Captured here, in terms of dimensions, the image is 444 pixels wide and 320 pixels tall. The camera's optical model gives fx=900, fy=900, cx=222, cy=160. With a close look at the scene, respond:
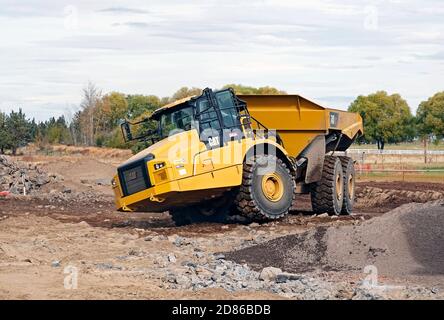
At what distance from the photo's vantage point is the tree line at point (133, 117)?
68.4 metres

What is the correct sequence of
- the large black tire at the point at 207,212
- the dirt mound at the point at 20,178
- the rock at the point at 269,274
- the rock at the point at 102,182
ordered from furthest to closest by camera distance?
the rock at the point at 102,182, the dirt mound at the point at 20,178, the large black tire at the point at 207,212, the rock at the point at 269,274

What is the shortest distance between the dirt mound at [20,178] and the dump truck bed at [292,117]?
15373 millimetres

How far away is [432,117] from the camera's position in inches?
2694

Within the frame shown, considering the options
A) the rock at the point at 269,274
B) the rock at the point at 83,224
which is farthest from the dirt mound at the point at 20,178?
the rock at the point at 269,274

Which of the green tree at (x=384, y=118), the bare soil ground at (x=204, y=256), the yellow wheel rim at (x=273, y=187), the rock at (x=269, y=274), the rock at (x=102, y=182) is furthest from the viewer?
the green tree at (x=384, y=118)

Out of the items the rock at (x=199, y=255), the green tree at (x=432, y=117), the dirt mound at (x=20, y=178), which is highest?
the green tree at (x=432, y=117)

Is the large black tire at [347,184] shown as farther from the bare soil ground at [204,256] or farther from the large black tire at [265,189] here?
the large black tire at [265,189]

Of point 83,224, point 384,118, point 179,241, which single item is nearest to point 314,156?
point 179,241

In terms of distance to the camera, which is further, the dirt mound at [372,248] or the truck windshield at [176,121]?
the truck windshield at [176,121]

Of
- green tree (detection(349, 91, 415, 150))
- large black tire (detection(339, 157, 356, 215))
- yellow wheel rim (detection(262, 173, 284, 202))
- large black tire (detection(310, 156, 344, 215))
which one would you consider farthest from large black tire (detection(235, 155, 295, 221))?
green tree (detection(349, 91, 415, 150))

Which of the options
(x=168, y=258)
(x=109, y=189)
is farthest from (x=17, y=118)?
(x=168, y=258)

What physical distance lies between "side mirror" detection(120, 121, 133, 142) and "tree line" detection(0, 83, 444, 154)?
45.5m

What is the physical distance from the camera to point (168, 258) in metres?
14.3
